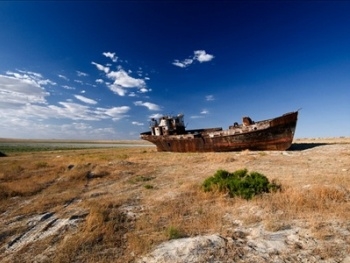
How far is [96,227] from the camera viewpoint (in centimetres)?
666

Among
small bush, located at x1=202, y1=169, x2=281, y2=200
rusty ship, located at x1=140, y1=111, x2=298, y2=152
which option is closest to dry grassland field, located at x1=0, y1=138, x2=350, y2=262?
small bush, located at x1=202, y1=169, x2=281, y2=200

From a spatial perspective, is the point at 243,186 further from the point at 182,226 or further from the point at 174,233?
the point at 174,233

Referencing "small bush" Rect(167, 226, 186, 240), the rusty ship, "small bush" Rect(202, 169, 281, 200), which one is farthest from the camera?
the rusty ship

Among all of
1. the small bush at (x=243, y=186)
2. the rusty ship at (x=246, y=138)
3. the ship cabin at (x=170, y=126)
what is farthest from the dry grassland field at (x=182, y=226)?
the ship cabin at (x=170, y=126)

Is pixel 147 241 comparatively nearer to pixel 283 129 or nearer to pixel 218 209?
pixel 218 209

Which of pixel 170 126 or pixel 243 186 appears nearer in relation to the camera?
pixel 243 186

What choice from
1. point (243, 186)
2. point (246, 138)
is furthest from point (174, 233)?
point (246, 138)

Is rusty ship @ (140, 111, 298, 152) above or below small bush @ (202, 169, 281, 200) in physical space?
above

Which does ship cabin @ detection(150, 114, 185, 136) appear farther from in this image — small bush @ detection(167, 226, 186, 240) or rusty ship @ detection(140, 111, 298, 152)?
small bush @ detection(167, 226, 186, 240)

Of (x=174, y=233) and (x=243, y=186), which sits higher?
(x=243, y=186)

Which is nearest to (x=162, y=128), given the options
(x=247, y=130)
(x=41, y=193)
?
(x=247, y=130)

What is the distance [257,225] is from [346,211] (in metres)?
2.49

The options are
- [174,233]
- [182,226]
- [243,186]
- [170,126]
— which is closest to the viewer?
[174,233]

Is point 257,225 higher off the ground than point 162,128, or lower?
lower
